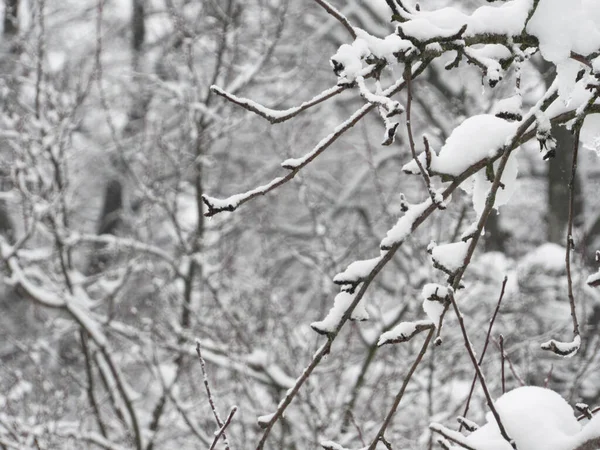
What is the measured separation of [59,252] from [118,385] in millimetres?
1150

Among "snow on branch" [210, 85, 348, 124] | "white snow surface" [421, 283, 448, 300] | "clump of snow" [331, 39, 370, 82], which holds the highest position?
"clump of snow" [331, 39, 370, 82]

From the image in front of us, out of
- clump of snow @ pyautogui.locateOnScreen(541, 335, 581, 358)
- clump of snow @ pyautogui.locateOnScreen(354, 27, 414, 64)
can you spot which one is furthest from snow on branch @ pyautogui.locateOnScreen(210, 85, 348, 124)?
clump of snow @ pyautogui.locateOnScreen(541, 335, 581, 358)

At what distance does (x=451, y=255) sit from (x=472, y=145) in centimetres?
35

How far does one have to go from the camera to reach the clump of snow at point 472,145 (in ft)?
5.42

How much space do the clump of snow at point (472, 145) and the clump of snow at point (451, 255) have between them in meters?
0.22

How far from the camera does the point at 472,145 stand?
Result: 169 cm

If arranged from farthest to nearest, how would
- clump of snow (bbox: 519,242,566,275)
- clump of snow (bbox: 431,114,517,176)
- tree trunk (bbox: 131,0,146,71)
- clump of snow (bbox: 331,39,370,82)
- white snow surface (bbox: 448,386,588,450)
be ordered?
tree trunk (bbox: 131,0,146,71)
clump of snow (bbox: 519,242,566,275)
clump of snow (bbox: 431,114,517,176)
clump of snow (bbox: 331,39,370,82)
white snow surface (bbox: 448,386,588,450)

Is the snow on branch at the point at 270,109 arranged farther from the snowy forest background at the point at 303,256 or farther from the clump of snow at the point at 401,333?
the clump of snow at the point at 401,333

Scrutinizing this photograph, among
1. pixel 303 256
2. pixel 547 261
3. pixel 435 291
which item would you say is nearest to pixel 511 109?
pixel 435 291

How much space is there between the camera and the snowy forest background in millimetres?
1535

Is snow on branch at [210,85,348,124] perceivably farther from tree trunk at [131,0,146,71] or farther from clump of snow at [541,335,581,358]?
tree trunk at [131,0,146,71]

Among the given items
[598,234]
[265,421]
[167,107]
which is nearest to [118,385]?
[265,421]

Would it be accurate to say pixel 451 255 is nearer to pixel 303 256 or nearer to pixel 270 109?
pixel 270 109

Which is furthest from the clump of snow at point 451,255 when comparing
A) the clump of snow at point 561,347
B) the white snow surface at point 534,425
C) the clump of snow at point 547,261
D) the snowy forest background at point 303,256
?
the clump of snow at point 547,261
